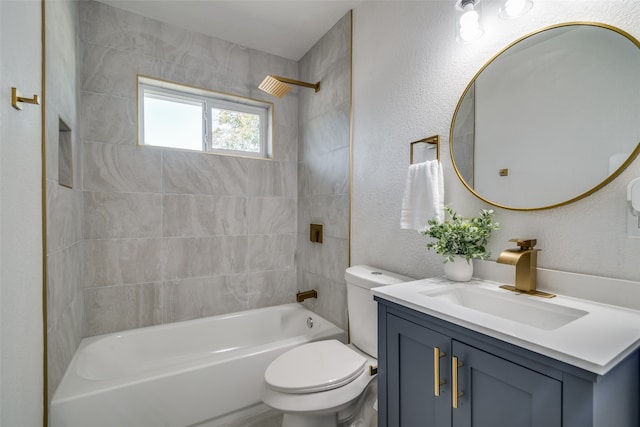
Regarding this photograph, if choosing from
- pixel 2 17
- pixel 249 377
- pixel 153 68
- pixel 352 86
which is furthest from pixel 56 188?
pixel 352 86

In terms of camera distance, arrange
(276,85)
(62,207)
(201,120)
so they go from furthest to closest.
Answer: (201,120) < (276,85) < (62,207)

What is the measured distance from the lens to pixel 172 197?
2.15 metres

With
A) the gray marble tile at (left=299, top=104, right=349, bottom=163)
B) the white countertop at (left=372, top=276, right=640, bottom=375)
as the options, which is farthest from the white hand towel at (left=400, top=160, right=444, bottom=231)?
the gray marble tile at (left=299, top=104, right=349, bottom=163)

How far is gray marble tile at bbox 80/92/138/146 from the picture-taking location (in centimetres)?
188

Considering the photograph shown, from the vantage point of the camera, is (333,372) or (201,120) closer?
(333,372)

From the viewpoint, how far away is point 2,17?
0.77m

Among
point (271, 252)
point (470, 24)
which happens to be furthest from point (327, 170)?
point (470, 24)

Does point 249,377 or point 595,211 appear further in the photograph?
point 249,377

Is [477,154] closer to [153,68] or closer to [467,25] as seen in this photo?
[467,25]

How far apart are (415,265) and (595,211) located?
2.44 ft

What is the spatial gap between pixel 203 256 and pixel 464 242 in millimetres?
1855

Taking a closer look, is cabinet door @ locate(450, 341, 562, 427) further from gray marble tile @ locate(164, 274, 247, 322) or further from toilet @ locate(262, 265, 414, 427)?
gray marble tile @ locate(164, 274, 247, 322)

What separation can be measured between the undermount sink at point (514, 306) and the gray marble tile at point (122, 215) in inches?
74.6

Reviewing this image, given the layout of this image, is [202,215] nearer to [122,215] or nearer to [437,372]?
[122,215]
